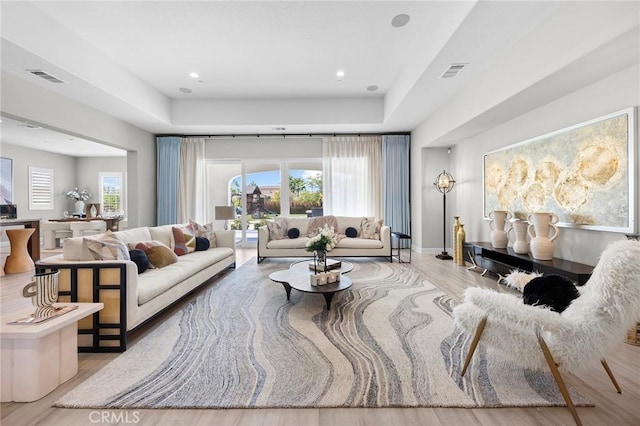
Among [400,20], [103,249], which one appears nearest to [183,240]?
[103,249]

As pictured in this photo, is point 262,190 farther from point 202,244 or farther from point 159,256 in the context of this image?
point 159,256

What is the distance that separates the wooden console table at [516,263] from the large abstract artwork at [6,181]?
11036 millimetres

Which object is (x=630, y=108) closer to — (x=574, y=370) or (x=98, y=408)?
(x=574, y=370)

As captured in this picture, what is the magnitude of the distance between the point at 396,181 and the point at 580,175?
3.77m

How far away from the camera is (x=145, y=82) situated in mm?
4930

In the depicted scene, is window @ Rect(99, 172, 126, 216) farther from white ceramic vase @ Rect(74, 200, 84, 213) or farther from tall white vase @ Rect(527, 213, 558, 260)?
tall white vase @ Rect(527, 213, 558, 260)

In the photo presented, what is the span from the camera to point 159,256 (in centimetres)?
313

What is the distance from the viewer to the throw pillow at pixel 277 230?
538 cm

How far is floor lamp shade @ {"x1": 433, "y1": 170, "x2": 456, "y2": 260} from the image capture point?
5592 mm

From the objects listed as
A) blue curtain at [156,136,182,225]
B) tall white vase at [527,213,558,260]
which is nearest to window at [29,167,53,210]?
blue curtain at [156,136,182,225]

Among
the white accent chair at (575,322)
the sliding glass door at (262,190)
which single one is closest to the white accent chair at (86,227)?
the sliding glass door at (262,190)

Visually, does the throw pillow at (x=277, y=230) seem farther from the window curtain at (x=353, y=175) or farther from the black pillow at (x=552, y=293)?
the black pillow at (x=552, y=293)

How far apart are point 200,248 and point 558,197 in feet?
15.3

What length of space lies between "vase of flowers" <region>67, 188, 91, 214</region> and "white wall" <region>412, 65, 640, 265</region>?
1009 cm
